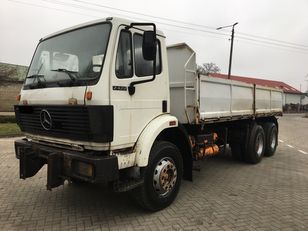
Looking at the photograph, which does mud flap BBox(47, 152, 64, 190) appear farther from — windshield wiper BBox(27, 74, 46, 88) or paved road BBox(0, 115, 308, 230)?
windshield wiper BBox(27, 74, 46, 88)

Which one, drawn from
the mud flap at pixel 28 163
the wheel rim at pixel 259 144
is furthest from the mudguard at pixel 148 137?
the wheel rim at pixel 259 144

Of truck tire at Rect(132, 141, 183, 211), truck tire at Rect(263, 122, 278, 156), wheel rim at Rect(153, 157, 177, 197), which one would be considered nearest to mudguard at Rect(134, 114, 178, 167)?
truck tire at Rect(132, 141, 183, 211)

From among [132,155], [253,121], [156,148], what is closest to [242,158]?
[253,121]

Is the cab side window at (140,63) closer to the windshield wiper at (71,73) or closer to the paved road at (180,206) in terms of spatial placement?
the windshield wiper at (71,73)

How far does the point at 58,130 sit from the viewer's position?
14.7 feet

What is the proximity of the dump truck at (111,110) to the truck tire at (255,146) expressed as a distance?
3035 mm

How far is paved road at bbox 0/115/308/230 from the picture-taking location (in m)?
4.51

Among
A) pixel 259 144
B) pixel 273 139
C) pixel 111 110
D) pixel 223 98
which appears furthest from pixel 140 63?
pixel 273 139

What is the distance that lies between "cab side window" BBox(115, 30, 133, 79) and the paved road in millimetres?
2077

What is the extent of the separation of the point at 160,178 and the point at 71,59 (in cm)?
216

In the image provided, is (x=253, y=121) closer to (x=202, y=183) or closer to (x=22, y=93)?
(x=202, y=183)

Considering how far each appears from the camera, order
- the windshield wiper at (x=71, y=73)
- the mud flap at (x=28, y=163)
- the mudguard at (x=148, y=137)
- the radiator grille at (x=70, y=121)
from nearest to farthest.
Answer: the radiator grille at (x=70, y=121) → the windshield wiper at (x=71, y=73) → the mudguard at (x=148, y=137) → the mud flap at (x=28, y=163)

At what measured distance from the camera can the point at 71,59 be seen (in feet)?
14.7

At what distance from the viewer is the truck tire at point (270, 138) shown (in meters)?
9.73
